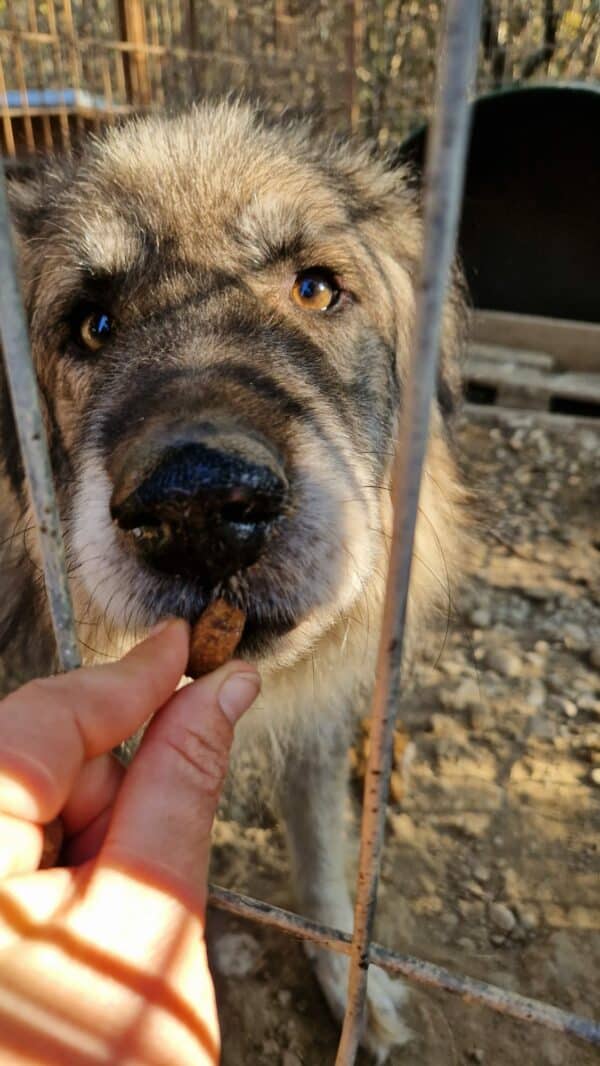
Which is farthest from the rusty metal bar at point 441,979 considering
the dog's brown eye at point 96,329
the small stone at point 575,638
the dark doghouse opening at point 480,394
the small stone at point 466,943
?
the dark doghouse opening at point 480,394

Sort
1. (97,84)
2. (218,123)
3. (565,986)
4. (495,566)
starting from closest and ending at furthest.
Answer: (565,986), (218,123), (495,566), (97,84)

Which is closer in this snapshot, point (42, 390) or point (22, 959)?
point (22, 959)

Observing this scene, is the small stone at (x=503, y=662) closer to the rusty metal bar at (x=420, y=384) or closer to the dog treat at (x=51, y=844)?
the rusty metal bar at (x=420, y=384)

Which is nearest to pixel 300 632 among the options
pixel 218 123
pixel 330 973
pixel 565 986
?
pixel 330 973

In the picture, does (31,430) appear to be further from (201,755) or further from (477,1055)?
(477,1055)

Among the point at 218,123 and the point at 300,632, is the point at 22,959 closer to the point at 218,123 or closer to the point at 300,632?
the point at 300,632

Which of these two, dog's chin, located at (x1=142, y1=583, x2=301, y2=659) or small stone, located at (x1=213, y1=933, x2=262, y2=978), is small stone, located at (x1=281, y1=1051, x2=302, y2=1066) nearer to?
small stone, located at (x1=213, y1=933, x2=262, y2=978)
